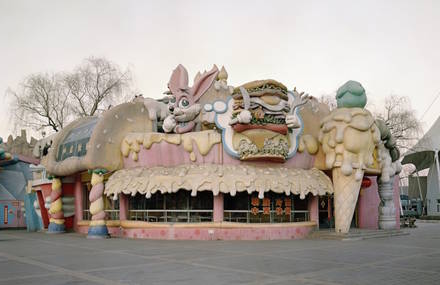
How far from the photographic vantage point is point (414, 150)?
49156mm

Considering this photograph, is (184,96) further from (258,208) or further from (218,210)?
(258,208)

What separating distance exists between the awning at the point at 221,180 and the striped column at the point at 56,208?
5.39 m

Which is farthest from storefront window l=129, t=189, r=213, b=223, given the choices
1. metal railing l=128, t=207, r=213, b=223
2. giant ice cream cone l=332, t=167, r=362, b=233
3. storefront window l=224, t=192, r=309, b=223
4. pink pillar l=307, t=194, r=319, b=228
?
giant ice cream cone l=332, t=167, r=362, b=233

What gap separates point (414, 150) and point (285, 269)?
1577 inches

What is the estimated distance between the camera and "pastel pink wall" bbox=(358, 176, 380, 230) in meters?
27.9

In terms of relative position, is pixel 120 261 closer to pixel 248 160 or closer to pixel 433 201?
pixel 248 160

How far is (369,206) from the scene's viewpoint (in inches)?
1111

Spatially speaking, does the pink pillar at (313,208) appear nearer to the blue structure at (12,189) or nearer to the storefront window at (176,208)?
the storefront window at (176,208)

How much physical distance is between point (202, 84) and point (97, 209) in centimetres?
793

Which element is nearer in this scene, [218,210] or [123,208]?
[218,210]

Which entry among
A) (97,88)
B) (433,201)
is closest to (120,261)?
(97,88)

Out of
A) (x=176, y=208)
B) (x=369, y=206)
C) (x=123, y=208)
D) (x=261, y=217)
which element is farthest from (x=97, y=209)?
(x=369, y=206)

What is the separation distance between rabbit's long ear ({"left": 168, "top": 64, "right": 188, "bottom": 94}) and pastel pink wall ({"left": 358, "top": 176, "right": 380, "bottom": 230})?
1171cm

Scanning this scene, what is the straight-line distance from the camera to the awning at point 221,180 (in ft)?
72.5
